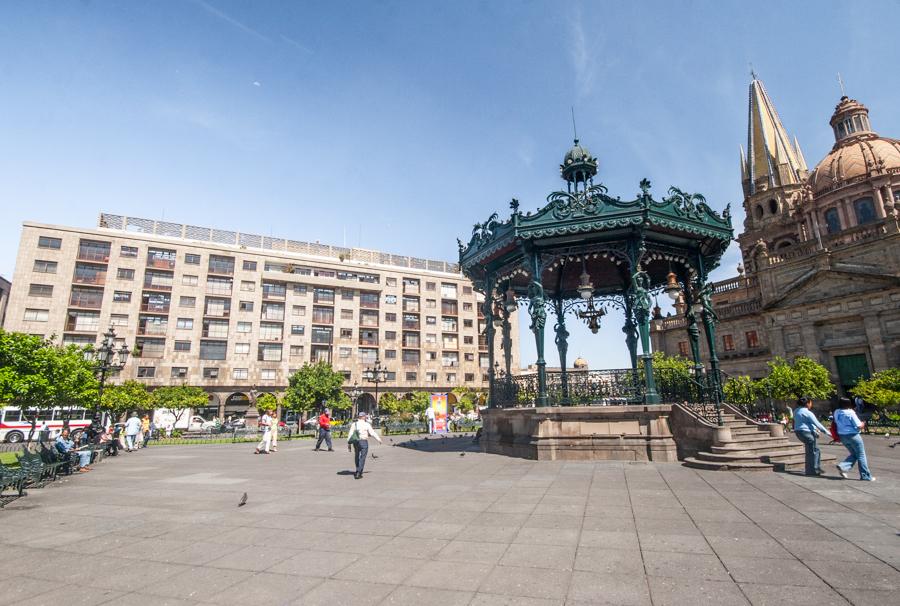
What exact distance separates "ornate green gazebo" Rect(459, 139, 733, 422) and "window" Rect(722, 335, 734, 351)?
34.6 meters

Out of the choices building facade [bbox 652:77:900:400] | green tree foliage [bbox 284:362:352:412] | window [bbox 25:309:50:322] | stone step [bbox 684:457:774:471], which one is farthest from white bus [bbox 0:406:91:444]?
building facade [bbox 652:77:900:400]

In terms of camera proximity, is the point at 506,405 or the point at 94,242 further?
the point at 94,242

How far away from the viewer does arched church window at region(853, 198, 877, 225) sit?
42969 millimetres

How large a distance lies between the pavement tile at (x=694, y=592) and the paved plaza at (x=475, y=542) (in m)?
0.02

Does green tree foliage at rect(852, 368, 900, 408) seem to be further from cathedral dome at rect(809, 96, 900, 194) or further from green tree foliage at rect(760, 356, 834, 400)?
cathedral dome at rect(809, 96, 900, 194)

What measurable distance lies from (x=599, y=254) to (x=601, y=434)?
4.95 m

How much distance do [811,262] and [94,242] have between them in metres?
70.7

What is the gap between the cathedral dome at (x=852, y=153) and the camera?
1748 inches

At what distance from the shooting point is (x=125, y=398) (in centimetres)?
3700

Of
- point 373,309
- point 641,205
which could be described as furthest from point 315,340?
point 641,205

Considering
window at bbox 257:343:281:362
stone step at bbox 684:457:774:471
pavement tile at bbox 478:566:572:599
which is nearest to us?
pavement tile at bbox 478:566:572:599

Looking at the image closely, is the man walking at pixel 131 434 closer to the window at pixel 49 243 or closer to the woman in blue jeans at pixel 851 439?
the woman in blue jeans at pixel 851 439

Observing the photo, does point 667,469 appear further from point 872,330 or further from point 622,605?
point 872,330

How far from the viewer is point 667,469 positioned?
372 inches
